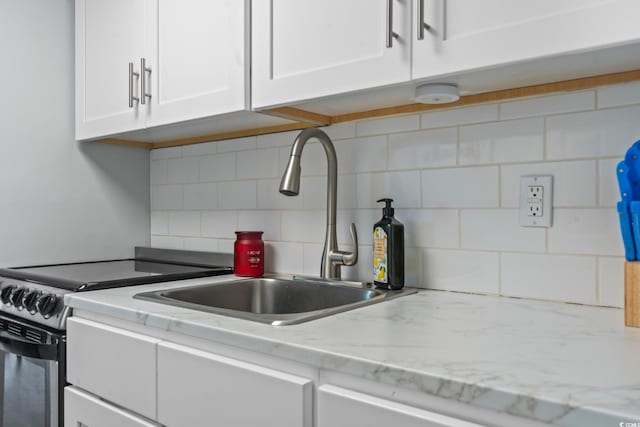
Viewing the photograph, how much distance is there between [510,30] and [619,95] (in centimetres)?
36

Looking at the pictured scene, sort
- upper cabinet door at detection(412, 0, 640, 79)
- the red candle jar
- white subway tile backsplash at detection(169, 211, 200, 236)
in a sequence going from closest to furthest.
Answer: upper cabinet door at detection(412, 0, 640, 79) → the red candle jar → white subway tile backsplash at detection(169, 211, 200, 236)

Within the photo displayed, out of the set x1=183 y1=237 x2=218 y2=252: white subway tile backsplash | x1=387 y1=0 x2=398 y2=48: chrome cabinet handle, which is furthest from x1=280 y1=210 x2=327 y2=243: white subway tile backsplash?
x1=387 y1=0 x2=398 y2=48: chrome cabinet handle

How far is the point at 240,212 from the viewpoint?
1913 mm

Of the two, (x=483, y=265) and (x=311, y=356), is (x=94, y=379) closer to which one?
(x=311, y=356)

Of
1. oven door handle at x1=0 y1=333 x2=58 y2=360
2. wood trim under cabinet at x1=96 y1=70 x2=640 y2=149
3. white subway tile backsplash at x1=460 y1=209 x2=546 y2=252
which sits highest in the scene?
wood trim under cabinet at x1=96 y1=70 x2=640 y2=149

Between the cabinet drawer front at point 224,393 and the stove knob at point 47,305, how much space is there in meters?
0.48

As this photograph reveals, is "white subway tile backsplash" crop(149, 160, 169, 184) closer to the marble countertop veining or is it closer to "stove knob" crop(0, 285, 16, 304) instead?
→ "stove knob" crop(0, 285, 16, 304)

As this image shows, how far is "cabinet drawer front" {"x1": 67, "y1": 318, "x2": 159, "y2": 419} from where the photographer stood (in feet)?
3.67

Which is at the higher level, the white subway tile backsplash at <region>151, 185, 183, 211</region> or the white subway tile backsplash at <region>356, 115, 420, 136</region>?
the white subway tile backsplash at <region>356, 115, 420, 136</region>

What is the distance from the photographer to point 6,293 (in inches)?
60.8

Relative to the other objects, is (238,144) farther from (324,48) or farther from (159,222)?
(324,48)

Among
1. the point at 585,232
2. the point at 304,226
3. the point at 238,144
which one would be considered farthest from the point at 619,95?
the point at 238,144

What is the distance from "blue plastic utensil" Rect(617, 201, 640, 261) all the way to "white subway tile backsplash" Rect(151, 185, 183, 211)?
1.66 m

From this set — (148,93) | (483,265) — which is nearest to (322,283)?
(483,265)
